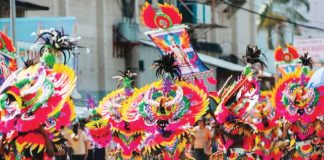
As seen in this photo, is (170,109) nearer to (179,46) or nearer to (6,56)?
(179,46)

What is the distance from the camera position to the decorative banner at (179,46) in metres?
11.3

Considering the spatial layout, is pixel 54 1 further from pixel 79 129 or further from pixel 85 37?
pixel 79 129

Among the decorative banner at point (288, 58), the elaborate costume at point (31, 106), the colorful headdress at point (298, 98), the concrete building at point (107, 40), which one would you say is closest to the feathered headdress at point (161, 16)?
the colorful headdress at point (298, 98)

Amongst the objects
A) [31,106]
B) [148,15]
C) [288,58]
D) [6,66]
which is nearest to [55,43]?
[31,106]

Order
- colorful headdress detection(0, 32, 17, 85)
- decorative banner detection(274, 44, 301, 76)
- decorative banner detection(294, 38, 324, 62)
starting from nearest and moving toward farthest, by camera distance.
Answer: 1. colorful headdress detection(0, 32, 17, 85)
2. decorative banner detection(274, 44, 301, 76)
3. decorative banner detection(294, 38, 324, 62)

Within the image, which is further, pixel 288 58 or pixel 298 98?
pixel 288 58

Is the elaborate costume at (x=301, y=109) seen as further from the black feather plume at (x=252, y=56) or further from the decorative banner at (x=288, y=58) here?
the decorative banner at (x=288, y=58)

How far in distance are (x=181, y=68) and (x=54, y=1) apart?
1008 cm

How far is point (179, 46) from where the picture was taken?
11.4 m

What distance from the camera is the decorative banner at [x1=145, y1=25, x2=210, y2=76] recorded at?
37.0ft

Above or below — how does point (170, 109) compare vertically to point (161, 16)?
below

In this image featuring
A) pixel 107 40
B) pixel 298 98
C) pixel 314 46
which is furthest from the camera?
pixel 314 46

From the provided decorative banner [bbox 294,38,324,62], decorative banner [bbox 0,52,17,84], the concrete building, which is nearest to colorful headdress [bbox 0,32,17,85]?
decorative banner [bbox 0,52,17,84]

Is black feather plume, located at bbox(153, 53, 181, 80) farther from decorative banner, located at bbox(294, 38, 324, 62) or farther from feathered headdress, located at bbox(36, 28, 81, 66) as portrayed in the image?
decorative banner, located at bbox(294, 38, 324, 62)
